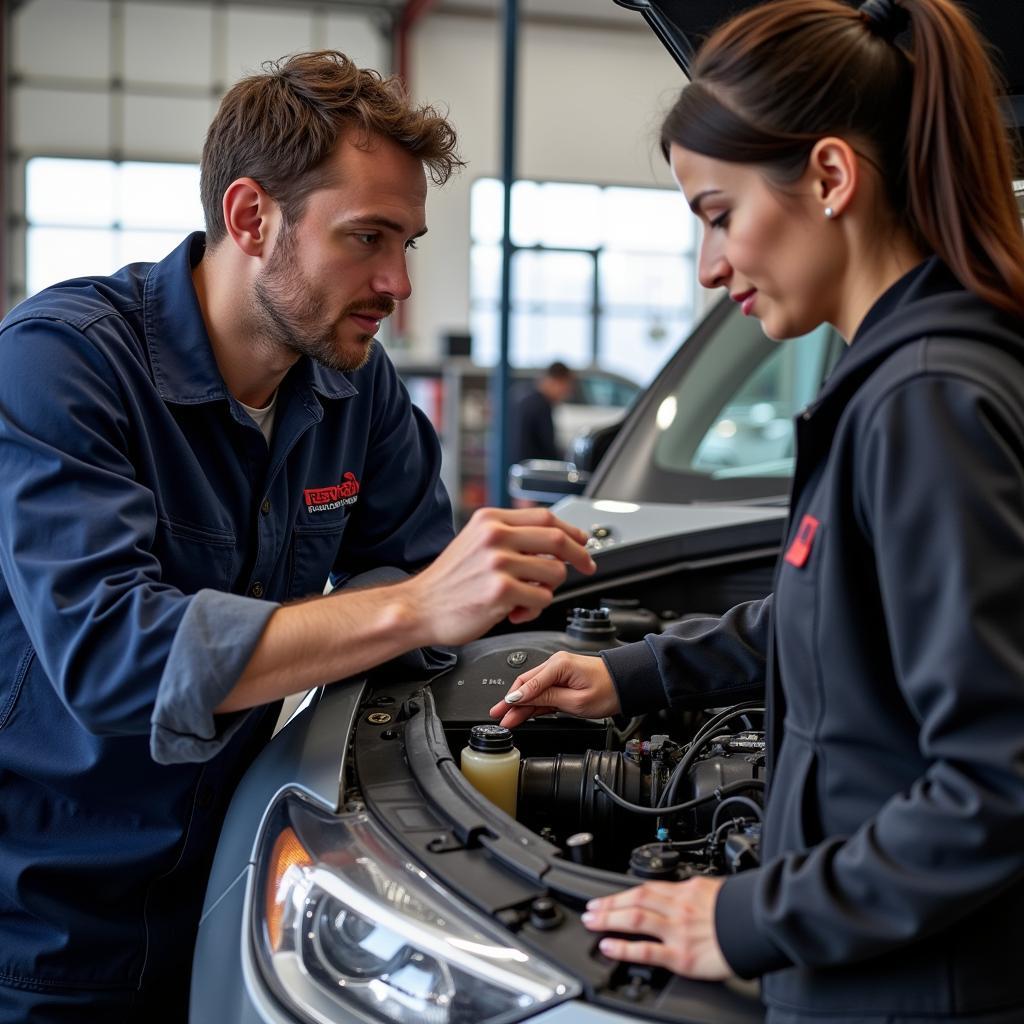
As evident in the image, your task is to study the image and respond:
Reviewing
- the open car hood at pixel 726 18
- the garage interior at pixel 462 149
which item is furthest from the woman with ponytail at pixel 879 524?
the garage interior at pixel 462 149

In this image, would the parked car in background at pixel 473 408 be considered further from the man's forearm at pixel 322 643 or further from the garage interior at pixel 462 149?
the man's forearm at pixel 322 643

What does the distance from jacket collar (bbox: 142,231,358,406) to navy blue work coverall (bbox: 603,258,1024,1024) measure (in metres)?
0.99

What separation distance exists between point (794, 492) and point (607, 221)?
44.8 feet

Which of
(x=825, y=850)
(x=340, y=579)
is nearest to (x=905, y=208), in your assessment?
(x=825, y=850)

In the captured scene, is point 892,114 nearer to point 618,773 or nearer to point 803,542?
point 803,542

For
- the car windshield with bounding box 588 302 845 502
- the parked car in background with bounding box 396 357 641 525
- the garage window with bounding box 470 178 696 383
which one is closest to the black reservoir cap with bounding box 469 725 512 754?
the car windshield with bounding box 588 302 845 502

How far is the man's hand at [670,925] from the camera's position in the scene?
1011 mm

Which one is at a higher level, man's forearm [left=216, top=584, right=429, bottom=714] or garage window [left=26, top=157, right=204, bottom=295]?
garage window [left=26, top=157, right=204, bottom=295]

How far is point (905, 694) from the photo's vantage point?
92 cm

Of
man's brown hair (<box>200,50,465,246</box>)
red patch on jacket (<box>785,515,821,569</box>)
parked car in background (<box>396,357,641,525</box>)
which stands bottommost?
parked car in background (<box>396,357,641,525</box>)

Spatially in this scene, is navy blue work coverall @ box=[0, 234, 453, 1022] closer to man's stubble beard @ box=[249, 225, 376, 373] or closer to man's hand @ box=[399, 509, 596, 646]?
man's stubble beard @ box=[249, 225, 376, 373]

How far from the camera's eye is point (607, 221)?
14.3 metres

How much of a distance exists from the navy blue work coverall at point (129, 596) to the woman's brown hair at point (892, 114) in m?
0.76

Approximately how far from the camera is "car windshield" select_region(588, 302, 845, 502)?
2857 millimetres
